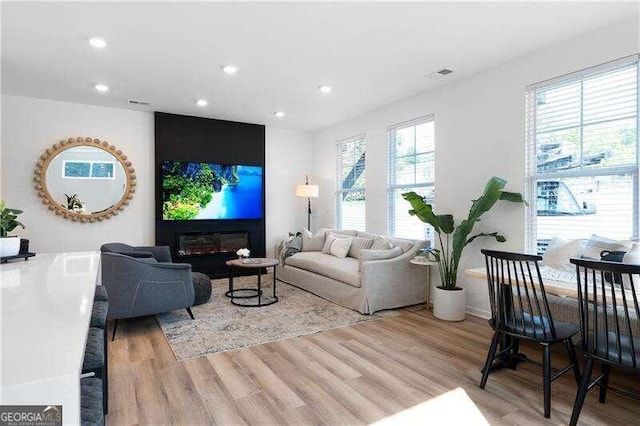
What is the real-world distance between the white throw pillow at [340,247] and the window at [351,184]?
1.97 feet

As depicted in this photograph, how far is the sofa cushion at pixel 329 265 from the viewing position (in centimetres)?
440

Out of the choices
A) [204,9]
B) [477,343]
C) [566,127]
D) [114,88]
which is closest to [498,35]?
[566,127]

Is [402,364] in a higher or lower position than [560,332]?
lower

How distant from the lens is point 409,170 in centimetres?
520

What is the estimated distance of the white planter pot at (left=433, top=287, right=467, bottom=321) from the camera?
12.9 ft

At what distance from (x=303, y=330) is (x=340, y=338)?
41cm

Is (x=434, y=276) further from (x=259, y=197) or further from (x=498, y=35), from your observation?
(x=259, y=197)

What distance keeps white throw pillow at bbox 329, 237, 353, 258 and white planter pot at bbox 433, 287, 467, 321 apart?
5.73 ft

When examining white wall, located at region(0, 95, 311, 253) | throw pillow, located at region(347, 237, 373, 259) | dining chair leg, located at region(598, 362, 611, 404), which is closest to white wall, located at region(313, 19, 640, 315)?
throw pillow, located at region(347, 237, 373, 259)

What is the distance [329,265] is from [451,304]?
1.62 m

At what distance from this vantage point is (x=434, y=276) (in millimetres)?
4672

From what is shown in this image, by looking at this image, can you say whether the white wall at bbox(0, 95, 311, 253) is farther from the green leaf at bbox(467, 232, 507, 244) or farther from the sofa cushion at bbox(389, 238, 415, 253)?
the green leaf at bbox(467, 232, 507, 244)

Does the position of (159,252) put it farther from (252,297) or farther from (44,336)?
(44,336)

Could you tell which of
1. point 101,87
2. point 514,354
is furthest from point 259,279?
point 101,87
